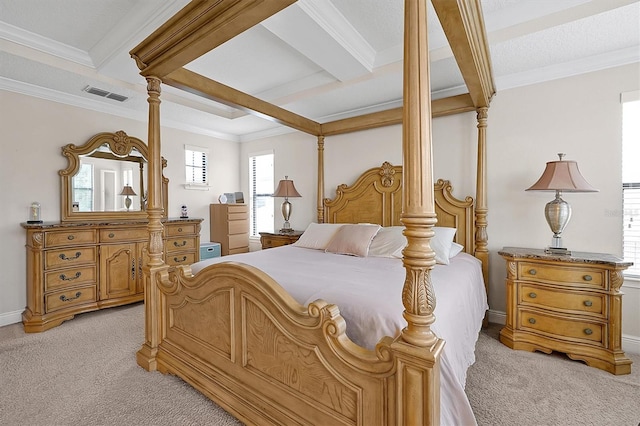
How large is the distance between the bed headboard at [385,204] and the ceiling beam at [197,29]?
2.43 metres

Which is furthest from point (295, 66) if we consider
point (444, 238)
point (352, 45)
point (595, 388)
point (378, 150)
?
point (595, 388)

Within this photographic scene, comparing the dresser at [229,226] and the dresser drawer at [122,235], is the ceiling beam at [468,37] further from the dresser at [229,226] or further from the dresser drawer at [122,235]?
the dresser at [229,226]

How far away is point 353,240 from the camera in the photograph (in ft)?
9.53

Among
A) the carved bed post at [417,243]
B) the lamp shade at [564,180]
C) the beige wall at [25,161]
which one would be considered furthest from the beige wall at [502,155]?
the carved bed post at [417,243]

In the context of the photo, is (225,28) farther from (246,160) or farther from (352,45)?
(246,160)

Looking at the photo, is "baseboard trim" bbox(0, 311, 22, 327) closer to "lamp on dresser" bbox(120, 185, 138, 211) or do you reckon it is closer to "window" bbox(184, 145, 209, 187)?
"lamp on dresser" bbox(120, 185, 138, 211)

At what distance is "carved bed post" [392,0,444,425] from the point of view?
1.04m

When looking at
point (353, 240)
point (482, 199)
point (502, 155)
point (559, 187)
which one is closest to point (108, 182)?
point (353, 240)

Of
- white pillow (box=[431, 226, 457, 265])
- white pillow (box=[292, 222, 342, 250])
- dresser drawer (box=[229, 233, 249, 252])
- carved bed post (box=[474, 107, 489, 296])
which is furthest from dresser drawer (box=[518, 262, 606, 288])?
dresser drawer (box=[229, 233, 249, 252])

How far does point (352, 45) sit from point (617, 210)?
2669 mm

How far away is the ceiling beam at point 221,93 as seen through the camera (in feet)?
7.23

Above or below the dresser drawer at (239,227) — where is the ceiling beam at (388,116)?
above

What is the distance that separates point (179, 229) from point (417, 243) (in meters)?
3.83

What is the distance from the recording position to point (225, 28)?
5.16 feet
